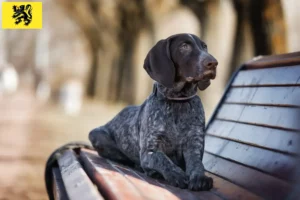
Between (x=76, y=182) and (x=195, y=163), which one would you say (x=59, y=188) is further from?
(x=195, y=163)

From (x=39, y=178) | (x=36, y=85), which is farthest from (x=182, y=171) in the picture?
(x=36, y=85)

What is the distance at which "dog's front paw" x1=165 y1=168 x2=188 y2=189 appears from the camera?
194 centimetres

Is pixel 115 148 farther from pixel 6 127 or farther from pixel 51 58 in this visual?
pixel 51 58

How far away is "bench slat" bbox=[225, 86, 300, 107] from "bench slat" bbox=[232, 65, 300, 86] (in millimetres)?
33

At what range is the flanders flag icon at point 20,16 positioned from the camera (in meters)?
3.62

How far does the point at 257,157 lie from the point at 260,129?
0.22 meters

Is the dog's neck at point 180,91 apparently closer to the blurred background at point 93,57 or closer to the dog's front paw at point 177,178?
the dog's front paw at point 177,178

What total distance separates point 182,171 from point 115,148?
2.43 ft

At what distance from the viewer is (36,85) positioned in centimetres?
1980

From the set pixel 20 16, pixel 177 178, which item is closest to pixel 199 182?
pixel 177 178

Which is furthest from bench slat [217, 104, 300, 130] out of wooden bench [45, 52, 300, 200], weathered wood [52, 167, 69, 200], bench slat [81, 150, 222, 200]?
weathered wood [52, 167, 69, 200]

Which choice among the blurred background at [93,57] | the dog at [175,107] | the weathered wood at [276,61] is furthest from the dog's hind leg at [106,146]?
the blurred background at [93,57]

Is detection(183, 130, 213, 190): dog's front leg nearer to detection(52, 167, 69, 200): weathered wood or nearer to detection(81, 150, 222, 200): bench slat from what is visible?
detection(81, 150, 222, 200): bench slat

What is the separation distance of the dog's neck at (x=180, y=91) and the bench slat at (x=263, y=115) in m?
0.34
